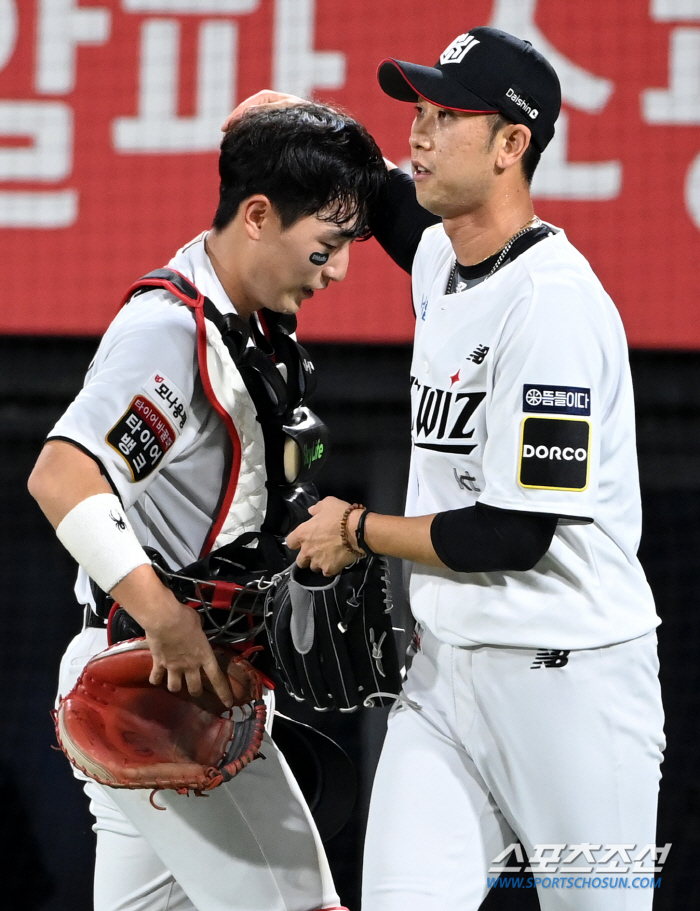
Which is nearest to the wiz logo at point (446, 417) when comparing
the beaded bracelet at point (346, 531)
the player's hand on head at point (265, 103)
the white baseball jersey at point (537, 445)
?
the white baseball jersey at point (537, 445)

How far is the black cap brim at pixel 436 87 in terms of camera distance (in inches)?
51.8

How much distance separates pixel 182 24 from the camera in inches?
110

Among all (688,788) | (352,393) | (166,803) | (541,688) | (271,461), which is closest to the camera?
(541,688)

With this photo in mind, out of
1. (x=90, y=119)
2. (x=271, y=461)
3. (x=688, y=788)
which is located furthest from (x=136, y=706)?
(x=90, y=119)

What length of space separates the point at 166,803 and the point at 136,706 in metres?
0.13

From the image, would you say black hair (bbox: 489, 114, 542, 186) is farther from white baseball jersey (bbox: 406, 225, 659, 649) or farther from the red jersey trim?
the red jersey trim

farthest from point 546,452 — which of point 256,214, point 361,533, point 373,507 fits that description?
point 373,507

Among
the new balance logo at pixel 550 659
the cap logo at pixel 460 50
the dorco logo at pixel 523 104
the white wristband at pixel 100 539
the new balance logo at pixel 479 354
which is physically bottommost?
the new balance logo at pixel 550 659

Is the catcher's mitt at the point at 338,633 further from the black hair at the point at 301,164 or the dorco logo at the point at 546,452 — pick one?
the black hair at the point at 301,164

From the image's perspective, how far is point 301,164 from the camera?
4.84ft

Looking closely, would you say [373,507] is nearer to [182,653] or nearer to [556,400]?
[182,653]

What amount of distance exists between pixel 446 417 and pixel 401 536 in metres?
0.15

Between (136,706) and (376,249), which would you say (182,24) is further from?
(136,706)

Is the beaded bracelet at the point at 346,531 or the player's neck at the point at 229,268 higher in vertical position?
the player's neck at the point at 229,268
